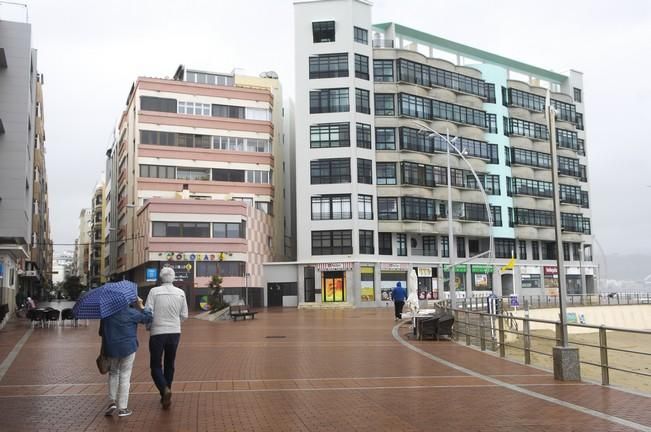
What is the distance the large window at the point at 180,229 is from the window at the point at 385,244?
15.2m

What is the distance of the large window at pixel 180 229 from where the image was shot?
51812mm

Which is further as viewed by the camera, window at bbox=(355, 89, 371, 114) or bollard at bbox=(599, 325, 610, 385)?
window at bbox=(355, 89, 371, 114)

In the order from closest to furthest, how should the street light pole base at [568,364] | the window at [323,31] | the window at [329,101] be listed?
1. the street light pole base at [568,364]
2. the window at [329,101]
3. the window at [323,31]

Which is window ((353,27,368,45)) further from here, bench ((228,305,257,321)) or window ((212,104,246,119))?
bench ((228,305,257,321))

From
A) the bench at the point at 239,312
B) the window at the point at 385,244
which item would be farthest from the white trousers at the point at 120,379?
the window at the point at 385,244

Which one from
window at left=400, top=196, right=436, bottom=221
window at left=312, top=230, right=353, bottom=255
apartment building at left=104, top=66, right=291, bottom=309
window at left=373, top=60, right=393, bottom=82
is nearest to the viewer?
apartment building at left=104, top=66, right=291, bottom=309

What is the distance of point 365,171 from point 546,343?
2609cm

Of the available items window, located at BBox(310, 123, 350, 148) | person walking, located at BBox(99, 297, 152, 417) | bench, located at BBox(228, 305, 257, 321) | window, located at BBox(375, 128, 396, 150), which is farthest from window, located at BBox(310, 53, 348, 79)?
person walking, located at BBox(99, 297, 152, 417)

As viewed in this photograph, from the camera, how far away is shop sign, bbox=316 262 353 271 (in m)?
54.7

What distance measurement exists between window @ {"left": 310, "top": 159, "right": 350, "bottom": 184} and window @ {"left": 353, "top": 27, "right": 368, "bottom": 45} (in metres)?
10.9

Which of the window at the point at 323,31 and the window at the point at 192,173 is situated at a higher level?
the window at the point at 323,31

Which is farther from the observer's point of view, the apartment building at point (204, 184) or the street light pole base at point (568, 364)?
the apartment building at point (204, 184)

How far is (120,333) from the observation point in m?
8.22

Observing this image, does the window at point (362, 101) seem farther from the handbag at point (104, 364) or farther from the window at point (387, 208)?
the handbag at point (104, 364)
